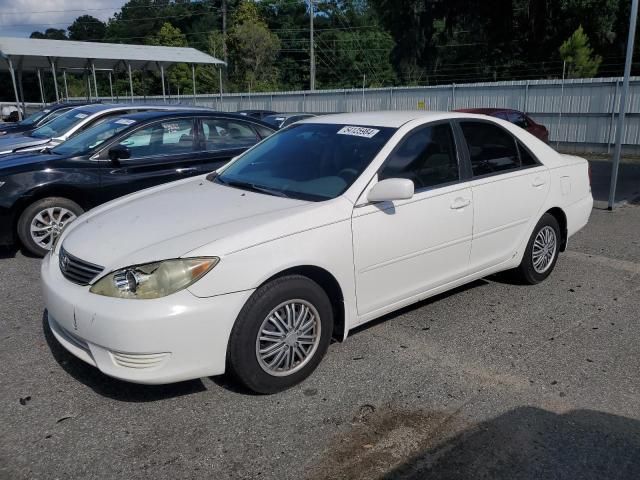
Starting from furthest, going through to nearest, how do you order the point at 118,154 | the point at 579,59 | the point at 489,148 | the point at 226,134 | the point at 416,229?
1. the point at 579,59
2. the point at 226,134
3. the point at 118,154
4. the point at 489,148
5. the point at 416,229

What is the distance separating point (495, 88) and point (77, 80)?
5503 cm

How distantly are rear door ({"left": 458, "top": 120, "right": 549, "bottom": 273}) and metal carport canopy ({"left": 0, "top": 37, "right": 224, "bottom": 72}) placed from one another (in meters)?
20.7

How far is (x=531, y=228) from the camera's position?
491 cm

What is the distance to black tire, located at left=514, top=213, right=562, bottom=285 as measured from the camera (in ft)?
16.4

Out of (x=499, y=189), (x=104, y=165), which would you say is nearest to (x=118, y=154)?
(x=104, y=165)

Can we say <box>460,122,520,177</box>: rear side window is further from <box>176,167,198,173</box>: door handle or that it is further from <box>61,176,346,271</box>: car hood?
<box>176,167,198,173</box>: door handle

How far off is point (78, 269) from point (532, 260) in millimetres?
3757

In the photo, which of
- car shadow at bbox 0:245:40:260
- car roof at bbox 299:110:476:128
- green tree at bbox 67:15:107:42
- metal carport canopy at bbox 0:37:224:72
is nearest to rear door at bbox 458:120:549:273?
car roof at bbox 299:110:476:128

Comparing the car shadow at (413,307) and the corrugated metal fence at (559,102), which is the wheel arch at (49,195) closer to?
the car shadow at (413,307)

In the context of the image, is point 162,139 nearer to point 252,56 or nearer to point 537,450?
point 537,450

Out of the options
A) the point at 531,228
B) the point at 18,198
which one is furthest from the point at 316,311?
the point at 18,198

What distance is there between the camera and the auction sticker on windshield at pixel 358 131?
4.08m

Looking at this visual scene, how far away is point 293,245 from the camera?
3227 millimetres

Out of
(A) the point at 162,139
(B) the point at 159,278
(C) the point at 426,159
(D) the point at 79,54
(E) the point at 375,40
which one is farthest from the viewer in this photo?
(E) the point at 375,40
